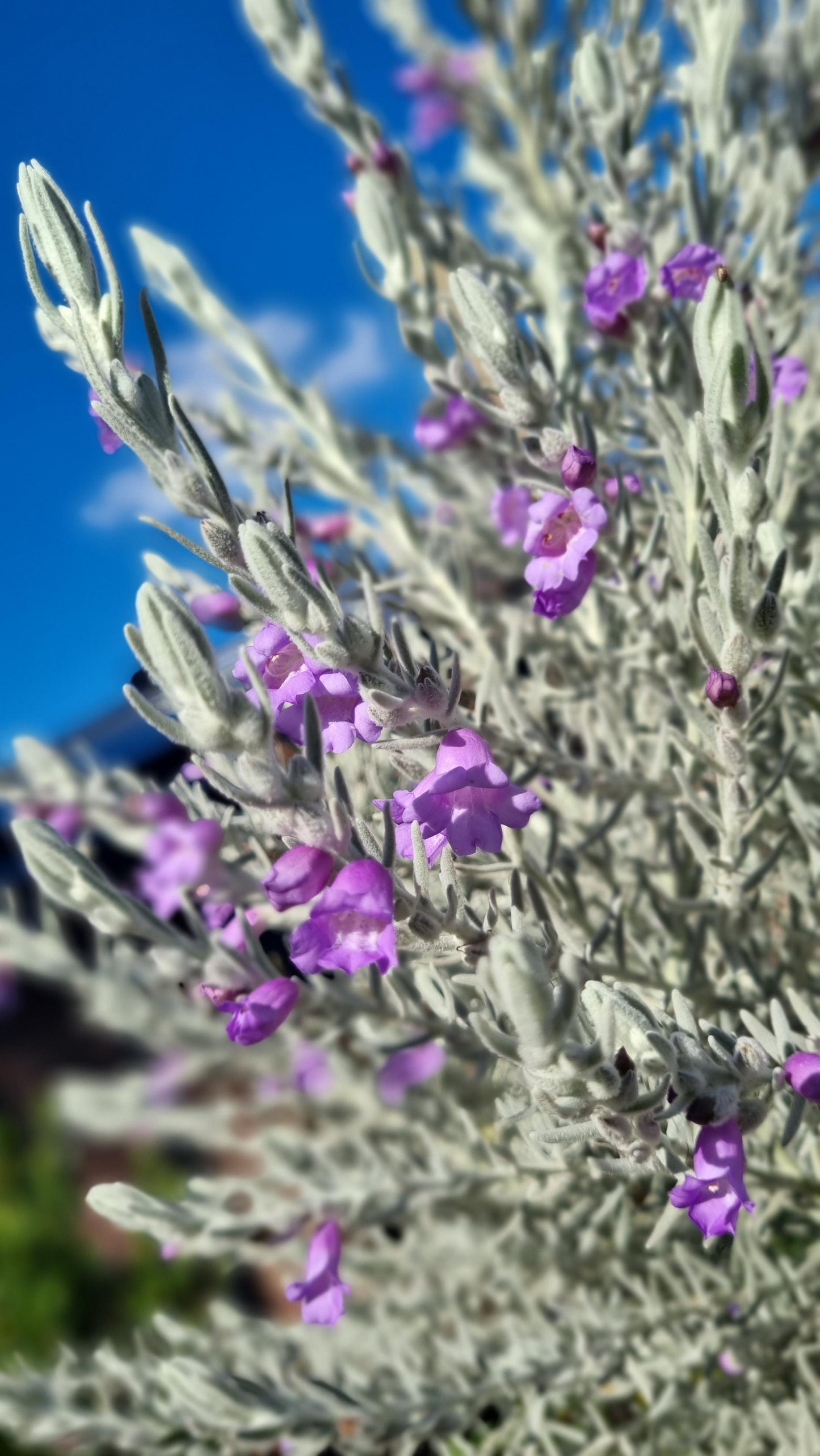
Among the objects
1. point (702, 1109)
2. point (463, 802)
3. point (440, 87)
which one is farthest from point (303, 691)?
point (440, 87)

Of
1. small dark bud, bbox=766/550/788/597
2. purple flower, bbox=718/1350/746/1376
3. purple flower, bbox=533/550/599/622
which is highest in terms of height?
purple flower, bbox=533/550/599/622

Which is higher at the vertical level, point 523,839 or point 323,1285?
point 523,839

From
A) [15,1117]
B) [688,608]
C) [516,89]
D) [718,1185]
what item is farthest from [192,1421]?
[15,1117]

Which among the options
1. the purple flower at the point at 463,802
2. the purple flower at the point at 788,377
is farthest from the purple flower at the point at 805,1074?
the purple flower at the point at 788,377

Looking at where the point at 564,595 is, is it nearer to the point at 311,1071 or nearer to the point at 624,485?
the point at 624,485

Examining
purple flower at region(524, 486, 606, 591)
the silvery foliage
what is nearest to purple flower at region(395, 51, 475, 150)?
the silvery foliage

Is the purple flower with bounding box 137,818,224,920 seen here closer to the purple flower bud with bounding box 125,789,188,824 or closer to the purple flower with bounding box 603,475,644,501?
the purple flower bud with bounding box 125,789,188,824

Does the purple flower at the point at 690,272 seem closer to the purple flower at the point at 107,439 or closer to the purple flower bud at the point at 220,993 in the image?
the purple flower at the point at 107,439

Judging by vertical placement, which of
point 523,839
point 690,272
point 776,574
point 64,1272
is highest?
point 690,272
